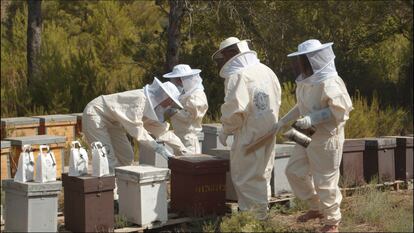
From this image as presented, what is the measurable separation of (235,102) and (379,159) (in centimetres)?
250

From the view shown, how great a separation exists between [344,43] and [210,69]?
279 centimetres

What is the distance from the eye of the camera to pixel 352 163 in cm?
731

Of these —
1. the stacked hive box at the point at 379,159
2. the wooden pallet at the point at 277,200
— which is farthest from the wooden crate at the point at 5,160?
the stacked hive box at the point at 379,159

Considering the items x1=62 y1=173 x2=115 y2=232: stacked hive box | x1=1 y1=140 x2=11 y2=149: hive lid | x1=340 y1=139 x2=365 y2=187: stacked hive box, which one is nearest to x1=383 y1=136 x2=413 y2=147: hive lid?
x1=340 y1=139 x2=365 y2=187: stacked hive box

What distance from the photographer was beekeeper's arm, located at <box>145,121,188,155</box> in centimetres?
668

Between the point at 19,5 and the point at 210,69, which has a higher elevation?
the point at 19,5

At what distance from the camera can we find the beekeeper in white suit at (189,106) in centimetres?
739

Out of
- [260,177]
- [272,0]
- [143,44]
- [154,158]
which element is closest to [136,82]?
[143,44]

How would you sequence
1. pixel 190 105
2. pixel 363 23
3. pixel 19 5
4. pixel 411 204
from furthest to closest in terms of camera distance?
1. pixel 19 5
2. pixel 363 23
3. pixel 190 105
4. pixel 411 204

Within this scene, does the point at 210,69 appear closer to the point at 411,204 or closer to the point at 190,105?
the point at 190,105

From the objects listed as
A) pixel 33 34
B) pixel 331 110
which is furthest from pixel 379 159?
pixel 33 34

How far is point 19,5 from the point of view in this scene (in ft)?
72.2

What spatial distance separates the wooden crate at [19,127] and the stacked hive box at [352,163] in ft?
14.6

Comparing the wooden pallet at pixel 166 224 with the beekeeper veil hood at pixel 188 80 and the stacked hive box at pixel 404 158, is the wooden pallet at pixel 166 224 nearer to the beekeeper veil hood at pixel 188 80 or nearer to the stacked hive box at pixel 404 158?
the beekeeper veil hood at pixel 188 80
